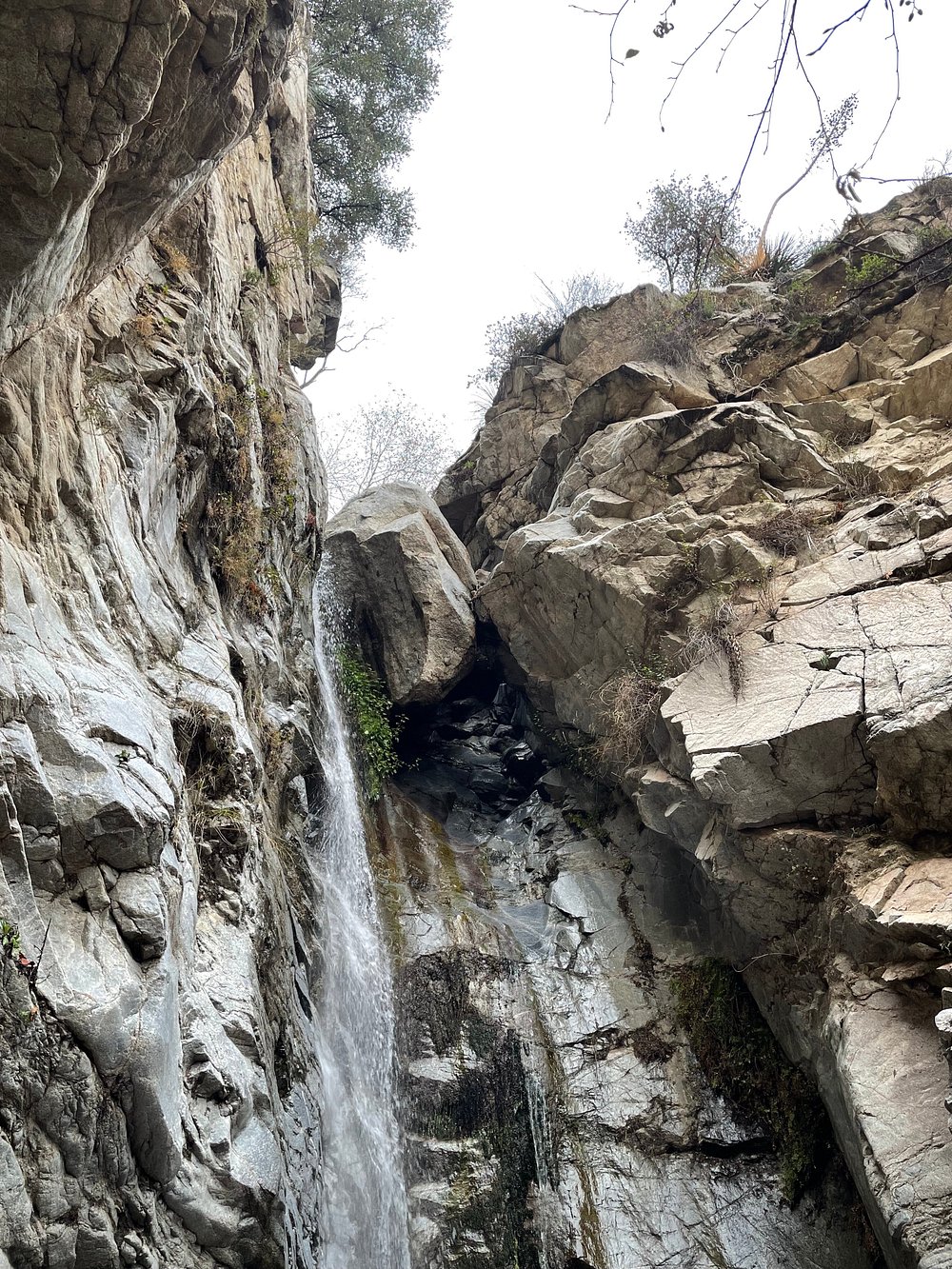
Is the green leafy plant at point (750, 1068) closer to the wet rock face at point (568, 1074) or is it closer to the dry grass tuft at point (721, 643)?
the wet rock face at point (568, 1074)

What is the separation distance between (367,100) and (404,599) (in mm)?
12637

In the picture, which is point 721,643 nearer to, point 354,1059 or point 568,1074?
point 568,1074

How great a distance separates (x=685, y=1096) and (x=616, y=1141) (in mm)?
832

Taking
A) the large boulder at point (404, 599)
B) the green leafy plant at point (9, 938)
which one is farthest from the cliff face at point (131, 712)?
the large boulder at point (404, 599)

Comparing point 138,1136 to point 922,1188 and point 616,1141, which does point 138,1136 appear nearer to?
point 922,1188

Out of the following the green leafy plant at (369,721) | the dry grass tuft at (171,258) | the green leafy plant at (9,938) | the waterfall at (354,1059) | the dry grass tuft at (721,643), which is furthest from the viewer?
the green leafy plant at (369,721)

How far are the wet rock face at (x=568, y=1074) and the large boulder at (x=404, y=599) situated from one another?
2.21m

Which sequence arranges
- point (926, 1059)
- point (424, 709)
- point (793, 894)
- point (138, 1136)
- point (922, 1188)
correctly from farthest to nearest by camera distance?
point (424, 709) → point (793, 894) → point (926, 1059) → point (922, 1188) → point (138, 1136)

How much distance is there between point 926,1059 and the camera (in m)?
6.02

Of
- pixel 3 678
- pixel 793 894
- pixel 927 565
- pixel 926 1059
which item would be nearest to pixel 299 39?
pixel 927 565

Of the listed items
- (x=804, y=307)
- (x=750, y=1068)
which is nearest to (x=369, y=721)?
(x=750, y=1068)

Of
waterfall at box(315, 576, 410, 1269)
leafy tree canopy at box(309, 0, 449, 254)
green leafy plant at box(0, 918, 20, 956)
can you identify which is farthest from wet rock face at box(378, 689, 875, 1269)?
leafy tree canopy at box(309, 0, 449, 254)

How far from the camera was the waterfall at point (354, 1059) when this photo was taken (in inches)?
269

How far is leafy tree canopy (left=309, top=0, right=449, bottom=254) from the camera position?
58.7 feet
